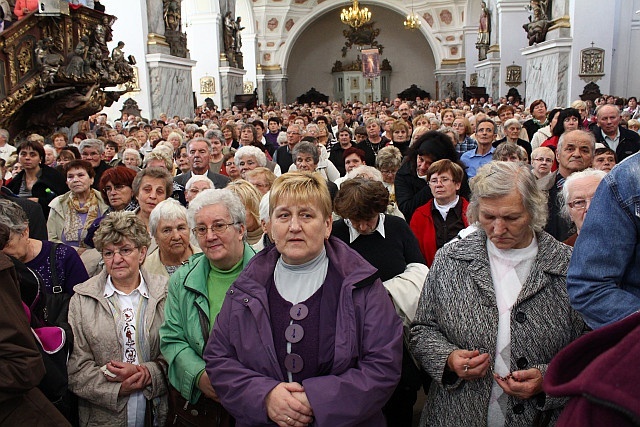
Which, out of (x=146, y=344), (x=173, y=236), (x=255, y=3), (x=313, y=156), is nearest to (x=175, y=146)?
(x=313, y=156)

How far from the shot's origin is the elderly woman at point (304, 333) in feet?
6.91

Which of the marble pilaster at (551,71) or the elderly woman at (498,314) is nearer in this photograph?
the elderly woman at (498,314)

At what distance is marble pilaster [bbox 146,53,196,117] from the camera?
49.8ft

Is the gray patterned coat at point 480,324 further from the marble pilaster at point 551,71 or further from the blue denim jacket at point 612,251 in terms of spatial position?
the marble pilaster at point 551,71

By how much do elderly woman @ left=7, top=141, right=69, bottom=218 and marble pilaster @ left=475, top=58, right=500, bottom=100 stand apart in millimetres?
19330

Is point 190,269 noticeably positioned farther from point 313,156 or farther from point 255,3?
point 255,3

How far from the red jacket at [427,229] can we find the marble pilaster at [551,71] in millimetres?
11300

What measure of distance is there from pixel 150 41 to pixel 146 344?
13.7 m

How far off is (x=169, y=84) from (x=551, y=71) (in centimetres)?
1012

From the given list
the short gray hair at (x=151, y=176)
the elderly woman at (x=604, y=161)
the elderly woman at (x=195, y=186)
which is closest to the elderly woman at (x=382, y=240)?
the elderly woman at (x=195, y=186)

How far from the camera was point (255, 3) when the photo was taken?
107ft

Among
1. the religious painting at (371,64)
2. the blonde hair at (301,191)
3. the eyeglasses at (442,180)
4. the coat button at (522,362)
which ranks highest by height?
the religious painting at (371,64)

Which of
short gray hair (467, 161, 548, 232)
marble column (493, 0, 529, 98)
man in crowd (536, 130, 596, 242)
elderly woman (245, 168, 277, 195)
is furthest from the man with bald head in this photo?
marble column (493, 0, 529, 98)

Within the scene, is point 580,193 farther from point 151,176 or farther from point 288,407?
point 151,176
